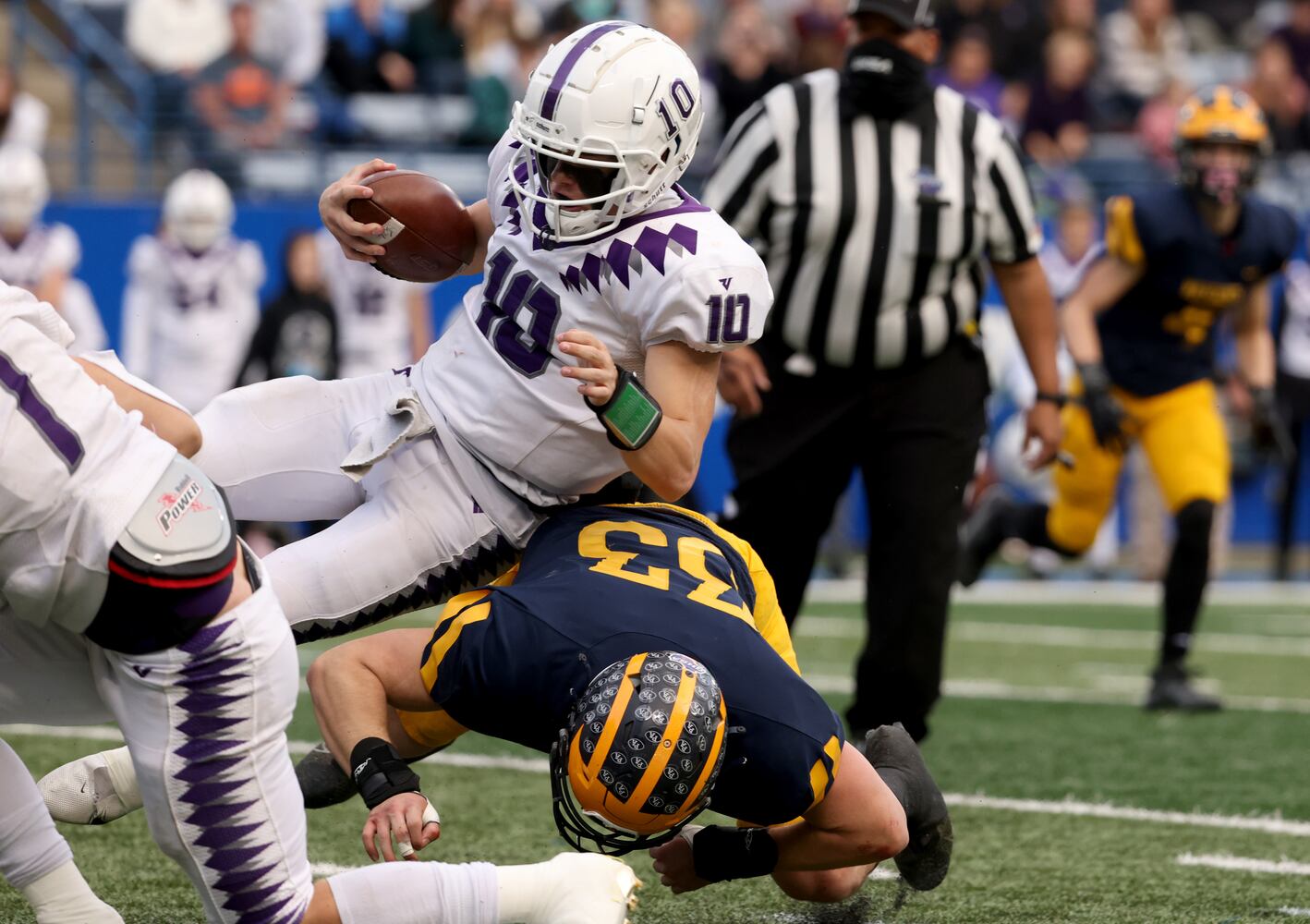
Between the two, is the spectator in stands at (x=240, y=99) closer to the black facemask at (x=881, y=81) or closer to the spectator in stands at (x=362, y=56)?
the spectator in stands at (x=362, y=56)

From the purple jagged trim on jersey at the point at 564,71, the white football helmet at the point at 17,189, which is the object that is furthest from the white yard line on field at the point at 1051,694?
the white football helmet at the point at 17,189

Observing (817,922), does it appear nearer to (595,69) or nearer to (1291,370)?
(595,69)

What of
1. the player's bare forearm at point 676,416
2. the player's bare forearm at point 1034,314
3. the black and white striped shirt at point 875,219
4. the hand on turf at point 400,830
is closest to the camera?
the hand on turf at point 400,830

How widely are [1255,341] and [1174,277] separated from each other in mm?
418

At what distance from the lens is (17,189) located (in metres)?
8.62

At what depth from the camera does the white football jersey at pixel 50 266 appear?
339 inches

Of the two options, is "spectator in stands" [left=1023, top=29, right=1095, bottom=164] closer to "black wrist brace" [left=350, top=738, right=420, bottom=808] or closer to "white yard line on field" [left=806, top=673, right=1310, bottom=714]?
"white yard line on field" [left=806, top=673, right=1310, bottom=714]

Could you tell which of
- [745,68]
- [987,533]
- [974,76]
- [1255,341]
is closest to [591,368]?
[987,533]

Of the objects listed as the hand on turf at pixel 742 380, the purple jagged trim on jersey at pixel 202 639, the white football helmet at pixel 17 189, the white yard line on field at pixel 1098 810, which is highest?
the purple jagged trim on jersey at pixel 202 639

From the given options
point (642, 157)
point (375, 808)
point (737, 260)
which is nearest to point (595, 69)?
point (642, 157)

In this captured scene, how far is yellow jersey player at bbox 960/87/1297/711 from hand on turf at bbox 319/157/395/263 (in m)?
2.85

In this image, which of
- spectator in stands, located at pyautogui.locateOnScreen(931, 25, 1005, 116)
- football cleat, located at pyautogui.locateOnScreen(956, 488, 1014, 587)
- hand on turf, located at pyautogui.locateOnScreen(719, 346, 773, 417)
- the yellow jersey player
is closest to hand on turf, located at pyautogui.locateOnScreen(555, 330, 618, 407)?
hand on turf, located at pyautogui.locateOnScreen(719, 346, 773, 417)

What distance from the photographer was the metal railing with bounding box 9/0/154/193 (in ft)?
33.7

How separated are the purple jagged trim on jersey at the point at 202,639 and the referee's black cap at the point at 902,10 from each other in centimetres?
266
